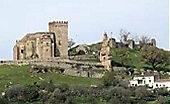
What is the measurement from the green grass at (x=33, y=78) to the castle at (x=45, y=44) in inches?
415

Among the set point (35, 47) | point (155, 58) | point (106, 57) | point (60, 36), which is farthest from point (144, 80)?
point (35, 47)

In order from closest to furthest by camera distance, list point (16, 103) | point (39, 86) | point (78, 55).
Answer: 1. point (16, 103)
2. point (39, 86)
3. point (78, 55)

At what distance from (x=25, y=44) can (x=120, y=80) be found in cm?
2569

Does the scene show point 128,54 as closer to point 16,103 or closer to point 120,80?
point 120,80

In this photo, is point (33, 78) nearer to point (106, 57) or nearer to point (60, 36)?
point (60, 36)

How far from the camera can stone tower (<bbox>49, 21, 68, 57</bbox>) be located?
138 metres

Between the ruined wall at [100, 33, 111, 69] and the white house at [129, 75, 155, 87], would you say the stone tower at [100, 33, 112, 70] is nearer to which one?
the ruined wall at [100, 33, 111, 69]

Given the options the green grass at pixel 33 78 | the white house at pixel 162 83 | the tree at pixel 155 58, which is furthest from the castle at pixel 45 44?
the white house at pixel 162 83

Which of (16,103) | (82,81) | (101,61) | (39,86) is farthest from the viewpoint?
(101,61)

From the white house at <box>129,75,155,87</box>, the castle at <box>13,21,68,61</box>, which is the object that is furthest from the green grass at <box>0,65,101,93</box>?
the castle at <box>13,21,68,61</box>

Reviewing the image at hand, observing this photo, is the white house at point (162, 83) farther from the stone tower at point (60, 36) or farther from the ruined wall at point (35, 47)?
the ruined wall at point (35, 47)

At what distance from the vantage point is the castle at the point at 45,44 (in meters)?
138

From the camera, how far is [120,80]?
399 feet

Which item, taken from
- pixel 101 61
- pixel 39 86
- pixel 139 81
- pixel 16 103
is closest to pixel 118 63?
pixel 101 61
